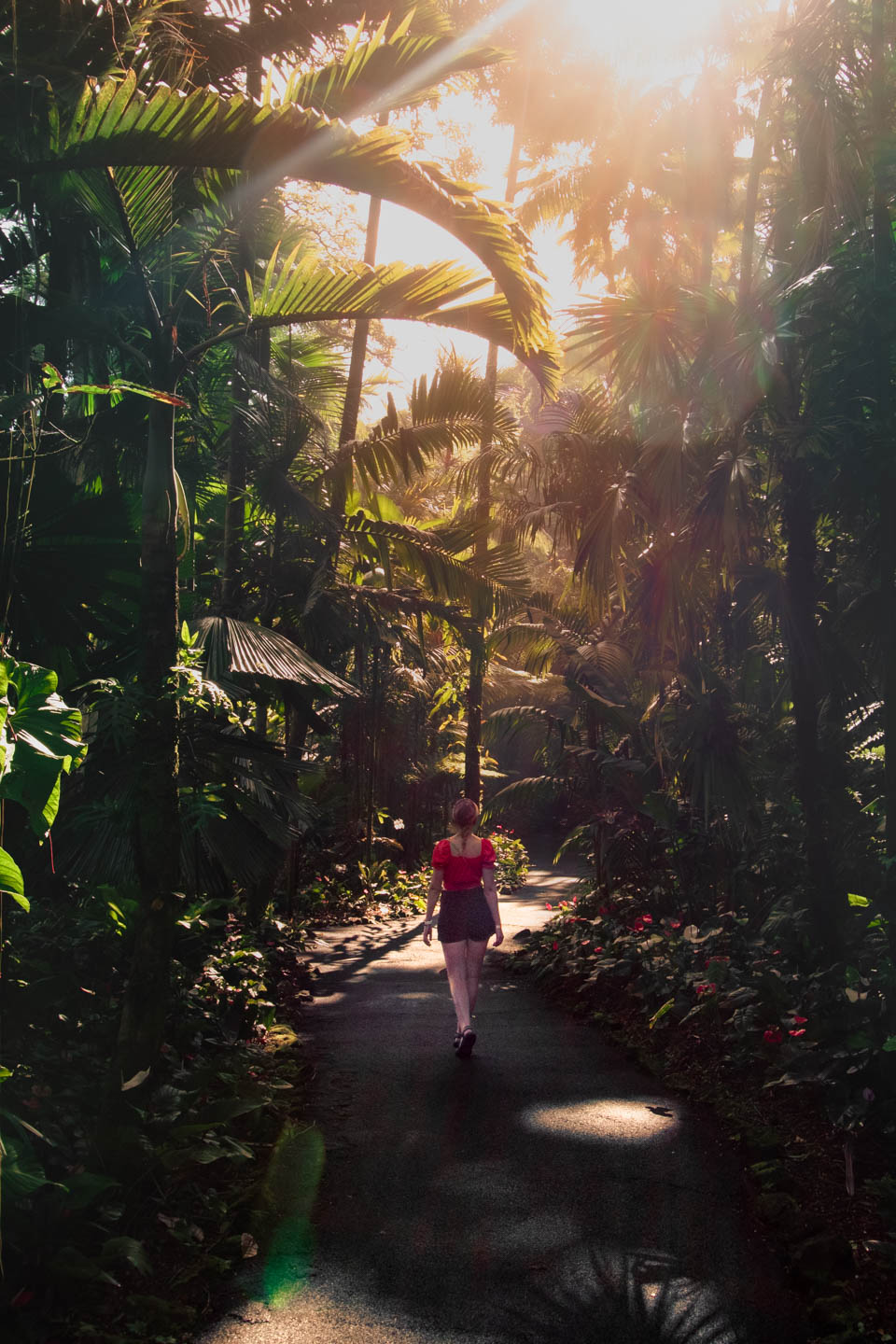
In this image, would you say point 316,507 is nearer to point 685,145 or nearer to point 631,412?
point 631,412

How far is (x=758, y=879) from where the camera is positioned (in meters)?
9.16

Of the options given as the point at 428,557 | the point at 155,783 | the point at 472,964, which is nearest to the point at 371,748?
the point at 428,557

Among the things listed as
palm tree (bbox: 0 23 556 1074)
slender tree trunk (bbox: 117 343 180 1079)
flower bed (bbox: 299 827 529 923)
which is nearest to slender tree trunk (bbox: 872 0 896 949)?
palm tree (bbox: 0 23 556 1074)

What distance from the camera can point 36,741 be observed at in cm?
271

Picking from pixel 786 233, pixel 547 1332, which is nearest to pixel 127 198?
pixel 547 1332

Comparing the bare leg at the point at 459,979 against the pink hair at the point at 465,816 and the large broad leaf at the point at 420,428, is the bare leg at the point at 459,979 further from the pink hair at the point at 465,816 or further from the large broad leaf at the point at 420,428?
the large broad leaf at the point at 420,428

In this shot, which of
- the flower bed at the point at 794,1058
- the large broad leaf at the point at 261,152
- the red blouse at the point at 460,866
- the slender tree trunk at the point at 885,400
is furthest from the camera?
the red blouse at the point at 460,866

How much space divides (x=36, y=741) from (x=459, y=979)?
5.23 metres

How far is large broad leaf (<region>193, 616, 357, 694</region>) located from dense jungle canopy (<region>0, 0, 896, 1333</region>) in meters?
0.03

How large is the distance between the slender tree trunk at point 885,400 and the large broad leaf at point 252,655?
10.4ft

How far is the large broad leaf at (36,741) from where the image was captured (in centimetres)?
272

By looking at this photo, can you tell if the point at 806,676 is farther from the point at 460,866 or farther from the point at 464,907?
the point at 464,907

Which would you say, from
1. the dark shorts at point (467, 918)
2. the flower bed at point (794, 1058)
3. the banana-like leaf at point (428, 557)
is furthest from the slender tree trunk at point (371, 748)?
the dark shorts at point (467, 918)

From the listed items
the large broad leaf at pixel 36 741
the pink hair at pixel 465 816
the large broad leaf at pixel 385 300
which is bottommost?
the pink hair at pixel 465 816
